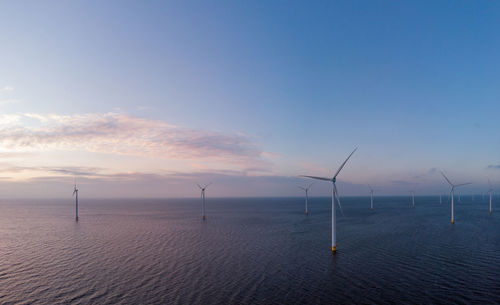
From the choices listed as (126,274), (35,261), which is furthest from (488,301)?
(35,261)

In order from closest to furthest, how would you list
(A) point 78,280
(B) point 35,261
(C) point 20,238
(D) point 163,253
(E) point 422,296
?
(E) point 422,296 < (A) point 78,280 < (B) point 35,261 < (D) point 163,253 < (C) point 20,238

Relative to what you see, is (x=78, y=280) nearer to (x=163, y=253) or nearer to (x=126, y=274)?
(x=126, y=274)

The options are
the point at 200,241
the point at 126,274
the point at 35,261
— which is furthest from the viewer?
the point at 200,241

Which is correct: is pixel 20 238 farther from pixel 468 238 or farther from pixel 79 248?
pixel 468 238

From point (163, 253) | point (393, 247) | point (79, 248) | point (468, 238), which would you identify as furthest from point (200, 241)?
point (468, 238)

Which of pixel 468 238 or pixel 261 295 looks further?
pixel 468 238

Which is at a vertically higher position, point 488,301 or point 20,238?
point 488,301

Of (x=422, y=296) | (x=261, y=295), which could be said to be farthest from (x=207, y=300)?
(x=422, y=296)

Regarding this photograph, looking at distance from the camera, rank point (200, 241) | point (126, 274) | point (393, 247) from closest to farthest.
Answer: point (126, 274), point (393, 247), point (200, 241)

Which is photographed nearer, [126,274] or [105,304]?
[105,304]

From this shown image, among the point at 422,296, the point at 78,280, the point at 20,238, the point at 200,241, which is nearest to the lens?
the point at 422,296
